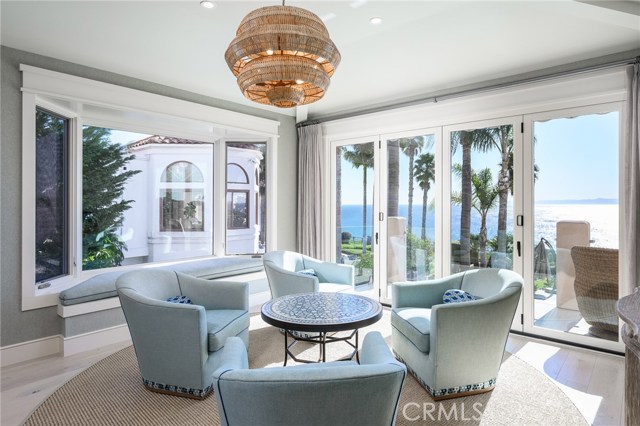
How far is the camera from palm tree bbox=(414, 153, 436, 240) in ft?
14.3

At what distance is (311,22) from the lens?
188cm

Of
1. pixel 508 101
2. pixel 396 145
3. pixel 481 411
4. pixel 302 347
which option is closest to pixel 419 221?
pixel 396 145

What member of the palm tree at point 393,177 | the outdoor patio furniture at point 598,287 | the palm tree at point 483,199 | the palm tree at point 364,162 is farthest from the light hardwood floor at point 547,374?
the palm tree at point 364,162

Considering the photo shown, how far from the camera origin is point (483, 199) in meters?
3.95

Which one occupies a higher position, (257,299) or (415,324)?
(415,324)

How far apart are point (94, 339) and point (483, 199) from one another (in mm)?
4112

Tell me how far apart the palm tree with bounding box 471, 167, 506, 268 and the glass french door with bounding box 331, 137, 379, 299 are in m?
1.29

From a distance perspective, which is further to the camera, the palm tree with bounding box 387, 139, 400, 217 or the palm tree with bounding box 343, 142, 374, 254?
the palm tree with bounding box 343, 142, 374, 254

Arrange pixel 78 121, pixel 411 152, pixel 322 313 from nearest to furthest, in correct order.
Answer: pixel 322 313 → pixel 78 121 → pixel 411 152

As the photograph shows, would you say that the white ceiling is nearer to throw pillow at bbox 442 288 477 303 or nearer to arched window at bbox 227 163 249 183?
arched window at bbox 227 163 249 183

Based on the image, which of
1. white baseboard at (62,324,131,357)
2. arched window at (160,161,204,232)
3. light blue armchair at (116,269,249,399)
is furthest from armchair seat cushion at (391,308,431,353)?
arched window at (160,161,204,232)

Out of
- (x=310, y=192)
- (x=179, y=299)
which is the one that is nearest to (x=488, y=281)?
(x=179, y=299)

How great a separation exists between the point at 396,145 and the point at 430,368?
2941 millimetres

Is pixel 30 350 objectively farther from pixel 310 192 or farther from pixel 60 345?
pixel 310 192
